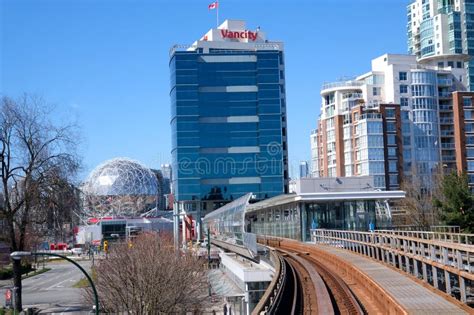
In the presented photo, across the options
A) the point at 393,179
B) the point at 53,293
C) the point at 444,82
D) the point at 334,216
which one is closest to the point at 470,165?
the point at 393,179

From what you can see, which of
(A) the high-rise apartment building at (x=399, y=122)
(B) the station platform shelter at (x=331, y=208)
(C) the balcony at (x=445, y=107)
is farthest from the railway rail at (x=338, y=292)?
(C) the balcony at (x=445, y=107)

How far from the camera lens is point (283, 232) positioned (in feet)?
230

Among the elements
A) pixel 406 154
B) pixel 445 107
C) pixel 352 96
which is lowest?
pixel 406 154

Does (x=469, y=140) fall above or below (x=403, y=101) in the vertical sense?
below

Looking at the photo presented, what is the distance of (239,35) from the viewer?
13900 centimetres

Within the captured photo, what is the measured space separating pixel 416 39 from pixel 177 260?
11694 centimetres

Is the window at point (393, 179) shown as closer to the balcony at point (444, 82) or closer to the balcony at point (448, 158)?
the balcony at point (448, 158)

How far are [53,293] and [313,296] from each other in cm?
4292

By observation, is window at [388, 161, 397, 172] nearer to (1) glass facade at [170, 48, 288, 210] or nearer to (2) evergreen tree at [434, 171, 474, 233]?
(1) glass facade at [170, 48, 288, 210]

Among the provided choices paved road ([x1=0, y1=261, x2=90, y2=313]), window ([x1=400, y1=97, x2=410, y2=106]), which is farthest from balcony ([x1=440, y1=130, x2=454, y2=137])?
paved road ([x1=0, y1=261, x2=90, y2=313])

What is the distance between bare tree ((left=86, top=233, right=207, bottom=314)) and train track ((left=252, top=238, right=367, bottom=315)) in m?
7.23

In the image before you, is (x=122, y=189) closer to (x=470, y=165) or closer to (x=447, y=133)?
(x=447, y=133)

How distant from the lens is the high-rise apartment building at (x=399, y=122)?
4579 inches

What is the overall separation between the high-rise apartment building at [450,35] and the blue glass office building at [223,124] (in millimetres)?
31571
